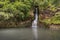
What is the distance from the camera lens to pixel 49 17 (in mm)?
18938

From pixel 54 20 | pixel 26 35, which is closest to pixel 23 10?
pixel 54 20

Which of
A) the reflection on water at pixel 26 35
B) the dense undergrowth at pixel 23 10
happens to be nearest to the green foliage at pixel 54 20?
the dense undergrowth at pixel 23 10

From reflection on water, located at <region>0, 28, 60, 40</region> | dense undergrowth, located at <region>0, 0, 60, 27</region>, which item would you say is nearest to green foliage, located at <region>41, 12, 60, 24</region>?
dense undergrowth, located at <region>0, 0, 60, 27</region>

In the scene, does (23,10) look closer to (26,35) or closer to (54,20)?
(54,20)

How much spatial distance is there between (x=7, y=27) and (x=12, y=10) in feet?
5.61

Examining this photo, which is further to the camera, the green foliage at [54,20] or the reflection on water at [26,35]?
the green foliage at [54,20]

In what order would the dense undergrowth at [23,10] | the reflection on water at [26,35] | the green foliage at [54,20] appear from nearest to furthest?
the reflection on water at [26,35] → the green foliage at [54,20] → the dense undergrowth at [23,10]

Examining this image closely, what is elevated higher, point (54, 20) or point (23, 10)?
point (23, 10)

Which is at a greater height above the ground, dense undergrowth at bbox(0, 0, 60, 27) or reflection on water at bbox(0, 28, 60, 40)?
dense undergrowth at bbox(0, 0, 60, 27)

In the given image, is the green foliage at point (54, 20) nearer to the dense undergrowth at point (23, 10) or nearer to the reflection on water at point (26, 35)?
the dense undergrowth at point (23, 10)

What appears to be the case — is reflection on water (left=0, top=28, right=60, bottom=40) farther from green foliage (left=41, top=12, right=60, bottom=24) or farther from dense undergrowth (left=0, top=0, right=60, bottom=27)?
dense undergrowth (left=0, top=0, right=60, bottom=27)

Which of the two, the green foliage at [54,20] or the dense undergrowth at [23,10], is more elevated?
the dense undergrowth at [23,10]

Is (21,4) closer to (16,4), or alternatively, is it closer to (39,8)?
(16,4)

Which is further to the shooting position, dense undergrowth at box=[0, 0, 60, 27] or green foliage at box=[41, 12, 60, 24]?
dense undergrowth at box=[0, 0, 60, 27]
